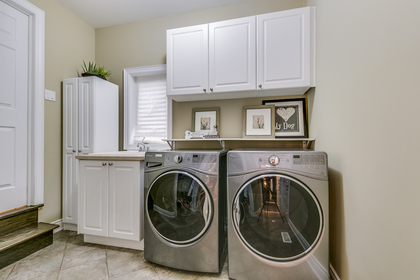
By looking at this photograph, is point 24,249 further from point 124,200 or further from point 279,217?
point 279,217

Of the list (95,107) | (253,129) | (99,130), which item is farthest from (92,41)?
(253,129)

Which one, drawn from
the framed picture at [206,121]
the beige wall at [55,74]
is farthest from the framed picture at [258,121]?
the beige wall at [55,74]

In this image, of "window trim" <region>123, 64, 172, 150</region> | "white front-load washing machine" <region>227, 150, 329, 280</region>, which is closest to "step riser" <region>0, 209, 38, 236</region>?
"window trim" <region>123, 64, 172, 150</region>

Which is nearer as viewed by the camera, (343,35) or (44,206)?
(343,35)

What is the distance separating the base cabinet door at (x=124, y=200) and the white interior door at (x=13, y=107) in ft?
3.36

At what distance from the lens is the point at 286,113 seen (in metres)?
2.07

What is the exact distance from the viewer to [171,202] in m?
1.51

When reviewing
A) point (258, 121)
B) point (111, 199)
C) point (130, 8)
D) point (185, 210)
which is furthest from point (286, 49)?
point (111, 199)

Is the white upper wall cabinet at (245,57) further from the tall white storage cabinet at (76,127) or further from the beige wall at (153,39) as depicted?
the tall white storage cabinet at (76,127)

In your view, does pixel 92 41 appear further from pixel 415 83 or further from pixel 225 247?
pixel 415 83

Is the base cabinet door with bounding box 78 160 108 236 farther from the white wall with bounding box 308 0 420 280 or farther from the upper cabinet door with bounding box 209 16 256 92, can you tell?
the white wall with bounding box 308 0 420 280

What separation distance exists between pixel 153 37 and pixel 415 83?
2.63m

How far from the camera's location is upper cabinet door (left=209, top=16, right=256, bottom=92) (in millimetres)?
1833

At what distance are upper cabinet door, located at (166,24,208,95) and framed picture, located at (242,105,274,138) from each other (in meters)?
0.59
